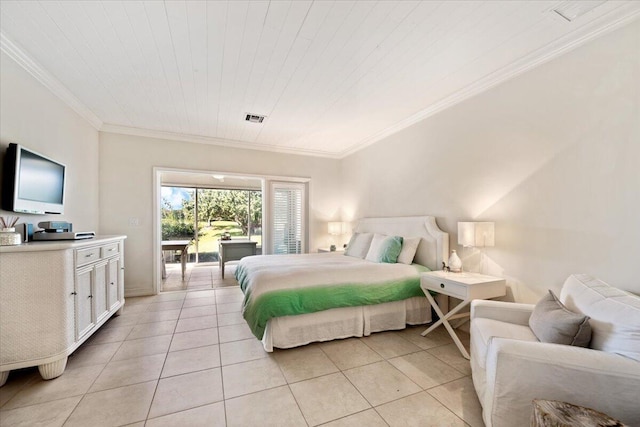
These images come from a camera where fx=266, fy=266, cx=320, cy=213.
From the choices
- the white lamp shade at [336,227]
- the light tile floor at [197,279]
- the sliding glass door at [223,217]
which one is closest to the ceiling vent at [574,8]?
the white lamp shade at [336,227]

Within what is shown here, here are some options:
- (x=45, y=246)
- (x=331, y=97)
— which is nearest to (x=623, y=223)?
(x=331, y=97)

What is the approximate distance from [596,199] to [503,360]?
5.10 ft

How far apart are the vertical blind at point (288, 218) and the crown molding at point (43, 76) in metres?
2.93

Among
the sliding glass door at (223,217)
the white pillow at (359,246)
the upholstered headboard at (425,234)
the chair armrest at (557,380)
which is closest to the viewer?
the chair armrest at (557,380)

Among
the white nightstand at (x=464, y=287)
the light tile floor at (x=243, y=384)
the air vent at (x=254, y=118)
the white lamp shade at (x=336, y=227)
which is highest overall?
the air vent at (x=254, y=118)

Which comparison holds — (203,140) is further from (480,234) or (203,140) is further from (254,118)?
(480,234)

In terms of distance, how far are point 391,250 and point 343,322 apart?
1.16m

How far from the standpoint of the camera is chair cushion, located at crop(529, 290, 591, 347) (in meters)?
1.43

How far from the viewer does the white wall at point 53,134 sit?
221 cm

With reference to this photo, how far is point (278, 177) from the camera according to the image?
5199 mm

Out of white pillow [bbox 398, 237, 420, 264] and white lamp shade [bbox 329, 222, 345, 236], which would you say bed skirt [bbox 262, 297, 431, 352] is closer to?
white pillow [bbox 398, 237, 420, 264]

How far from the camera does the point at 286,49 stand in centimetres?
225

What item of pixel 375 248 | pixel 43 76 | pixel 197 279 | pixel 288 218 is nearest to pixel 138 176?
pixel 43 76

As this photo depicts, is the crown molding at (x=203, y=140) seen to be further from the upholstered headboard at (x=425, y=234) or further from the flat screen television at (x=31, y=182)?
the upholstered headboard at (x=425, y=234)
